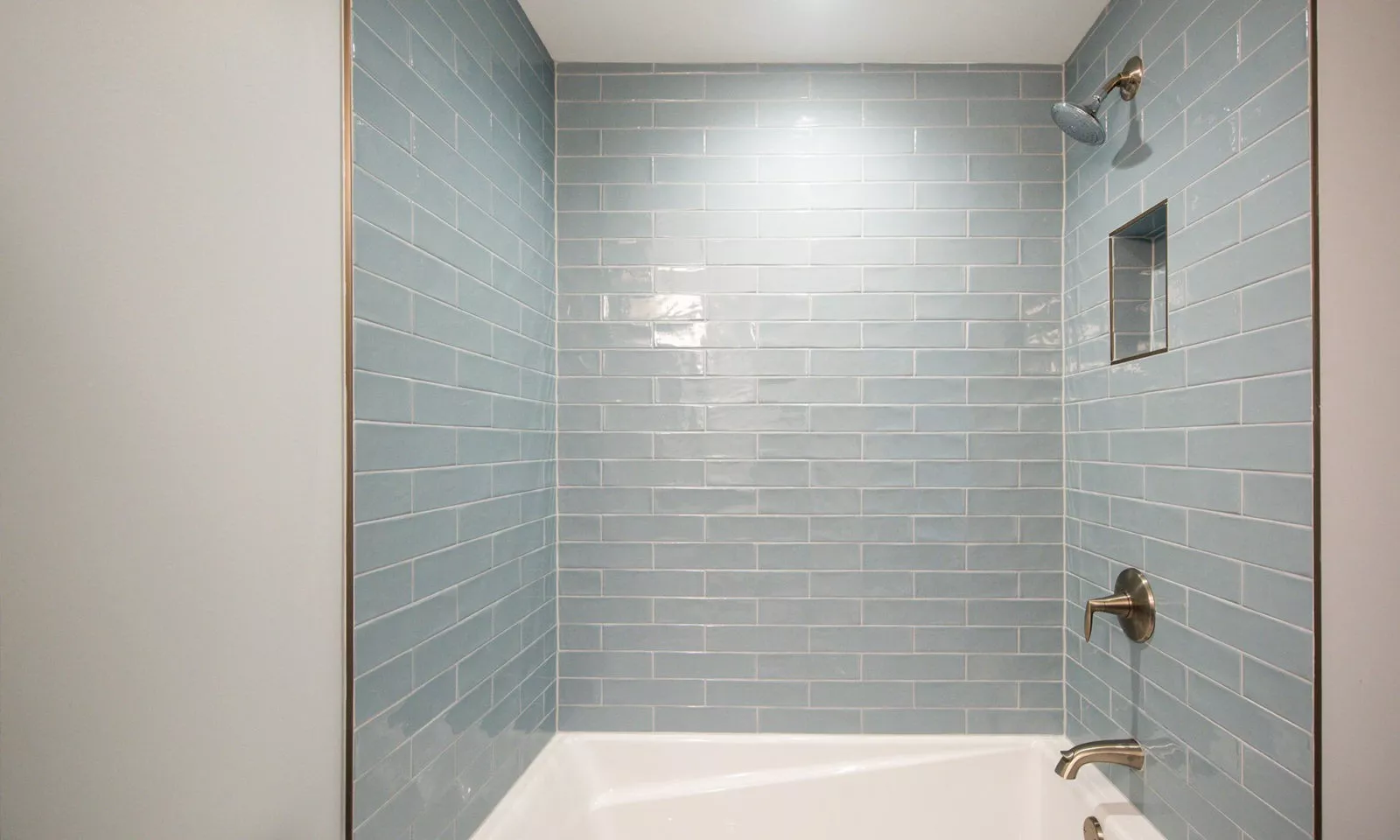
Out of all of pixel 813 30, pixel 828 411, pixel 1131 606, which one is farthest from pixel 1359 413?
pixel 813 30

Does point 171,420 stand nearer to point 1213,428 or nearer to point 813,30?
point 1213,428

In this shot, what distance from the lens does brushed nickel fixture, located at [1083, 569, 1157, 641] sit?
1.64 metres

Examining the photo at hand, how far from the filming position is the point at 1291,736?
118 cm

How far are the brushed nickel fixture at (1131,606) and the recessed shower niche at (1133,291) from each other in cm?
55

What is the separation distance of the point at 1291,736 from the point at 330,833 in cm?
153

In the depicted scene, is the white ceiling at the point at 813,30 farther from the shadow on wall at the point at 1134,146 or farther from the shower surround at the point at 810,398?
the shadow on wall at the point at 1134,146

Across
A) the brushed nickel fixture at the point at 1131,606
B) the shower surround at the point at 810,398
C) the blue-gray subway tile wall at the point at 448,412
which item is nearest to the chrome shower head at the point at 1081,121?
the shower surround at the point at 810,398

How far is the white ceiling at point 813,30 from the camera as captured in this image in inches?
74.4

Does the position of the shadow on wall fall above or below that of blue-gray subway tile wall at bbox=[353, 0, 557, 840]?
above

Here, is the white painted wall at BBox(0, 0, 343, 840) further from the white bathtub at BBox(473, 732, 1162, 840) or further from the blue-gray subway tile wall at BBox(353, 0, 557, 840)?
the white bathtub at BBox(473, 732, 1162, 840)

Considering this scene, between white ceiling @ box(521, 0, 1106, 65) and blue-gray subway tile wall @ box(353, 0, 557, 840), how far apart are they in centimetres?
18

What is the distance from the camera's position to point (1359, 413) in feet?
3.62

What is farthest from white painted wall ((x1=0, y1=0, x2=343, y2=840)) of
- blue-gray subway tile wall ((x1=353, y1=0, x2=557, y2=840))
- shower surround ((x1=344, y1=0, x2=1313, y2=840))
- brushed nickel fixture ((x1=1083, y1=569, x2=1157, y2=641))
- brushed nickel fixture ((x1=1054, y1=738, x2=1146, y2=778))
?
brushed nickel fixture ((x1=1083, y1=569, x2=1157, y2=641))

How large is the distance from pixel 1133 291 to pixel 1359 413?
0.81m
